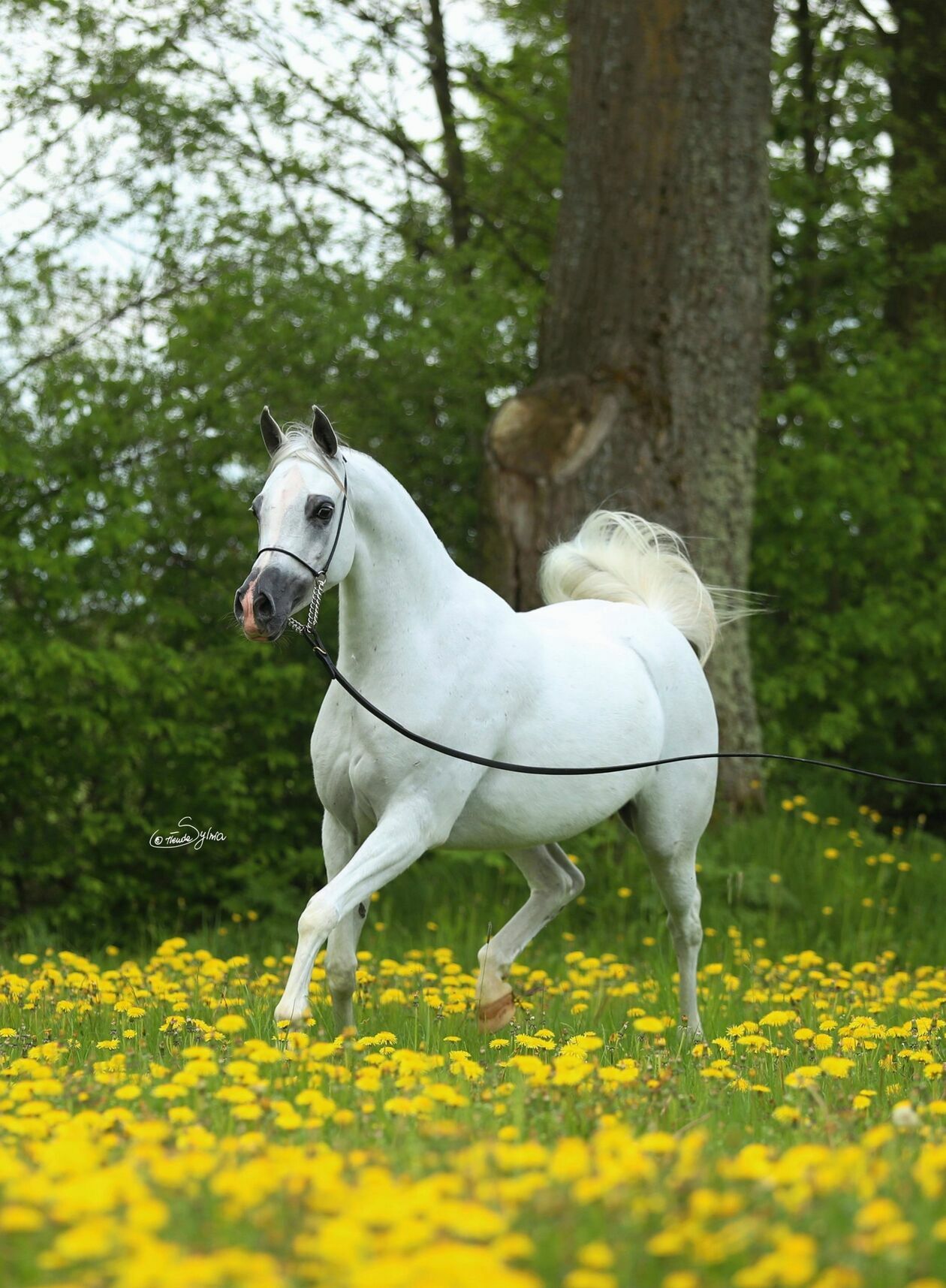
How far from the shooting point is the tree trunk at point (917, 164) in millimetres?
12375

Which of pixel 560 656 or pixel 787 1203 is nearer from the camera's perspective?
pixel 787 1203

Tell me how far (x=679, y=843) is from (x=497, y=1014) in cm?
118

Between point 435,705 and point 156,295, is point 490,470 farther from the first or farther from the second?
point 435,705

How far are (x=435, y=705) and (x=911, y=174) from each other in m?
9.54

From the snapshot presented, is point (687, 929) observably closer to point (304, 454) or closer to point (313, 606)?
point (313, 606)

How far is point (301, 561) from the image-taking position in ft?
13.7

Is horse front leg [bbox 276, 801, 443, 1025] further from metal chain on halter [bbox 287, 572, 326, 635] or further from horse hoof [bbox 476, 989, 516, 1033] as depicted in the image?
horse hoof [bbox 476, 989, 516, 1033]

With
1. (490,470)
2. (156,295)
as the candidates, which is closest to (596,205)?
(490,470)

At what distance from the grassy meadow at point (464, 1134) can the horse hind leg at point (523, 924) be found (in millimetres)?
109

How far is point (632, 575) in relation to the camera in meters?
6.30

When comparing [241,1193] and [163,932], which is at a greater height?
[241,1193]

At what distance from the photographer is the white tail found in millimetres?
6281

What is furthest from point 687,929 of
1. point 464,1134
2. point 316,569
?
point 464,1134

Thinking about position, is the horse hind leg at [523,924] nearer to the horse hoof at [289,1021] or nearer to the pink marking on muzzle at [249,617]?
the horse hoof at [289,1021]
